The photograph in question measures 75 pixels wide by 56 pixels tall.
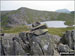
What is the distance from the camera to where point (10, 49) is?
2683 cm

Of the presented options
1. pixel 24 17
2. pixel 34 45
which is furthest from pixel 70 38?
pixel 24 17

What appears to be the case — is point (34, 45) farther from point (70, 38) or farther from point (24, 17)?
point (24, 17)

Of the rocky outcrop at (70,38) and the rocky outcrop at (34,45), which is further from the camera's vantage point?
the rocky outcrop at (70,38)

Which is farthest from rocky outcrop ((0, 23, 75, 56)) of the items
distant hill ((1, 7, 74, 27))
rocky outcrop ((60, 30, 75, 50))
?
distant hill ((1, 7, 74, 27))

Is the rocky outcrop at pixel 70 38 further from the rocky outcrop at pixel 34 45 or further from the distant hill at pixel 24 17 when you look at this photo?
the distant hill at pixel 24 17

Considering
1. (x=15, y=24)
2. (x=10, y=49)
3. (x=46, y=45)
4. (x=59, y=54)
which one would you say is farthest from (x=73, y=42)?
(x=15, y=24)

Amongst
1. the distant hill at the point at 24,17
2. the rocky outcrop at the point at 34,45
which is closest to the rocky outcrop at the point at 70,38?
the rocky outcrop at the point at 34,45

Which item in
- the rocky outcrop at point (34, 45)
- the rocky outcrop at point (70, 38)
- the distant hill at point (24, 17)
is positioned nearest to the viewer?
the rocky outcrop at point (34, 45)

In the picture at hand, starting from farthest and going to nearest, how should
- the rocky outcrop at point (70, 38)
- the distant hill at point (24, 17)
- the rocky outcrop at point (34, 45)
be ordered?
the distant hill at point (24, 17)
the rocky outcrop at point (70, 38)
the rocky outcrop at point (34, 45)

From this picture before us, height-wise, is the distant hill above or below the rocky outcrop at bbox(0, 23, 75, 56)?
below

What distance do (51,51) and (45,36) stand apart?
262cm

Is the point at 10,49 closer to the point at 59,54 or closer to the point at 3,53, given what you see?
the point at 3,53

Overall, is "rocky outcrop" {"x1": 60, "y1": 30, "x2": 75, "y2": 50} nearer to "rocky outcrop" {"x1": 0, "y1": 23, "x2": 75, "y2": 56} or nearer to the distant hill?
"rocky outcrop" {"x1": 0, "y1": 23, "x2": 75, "y2": 56}

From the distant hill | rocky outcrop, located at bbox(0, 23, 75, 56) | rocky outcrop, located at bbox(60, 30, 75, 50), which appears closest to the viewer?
rocky outcrop, located at bbox(0, 23, 75, 56)
